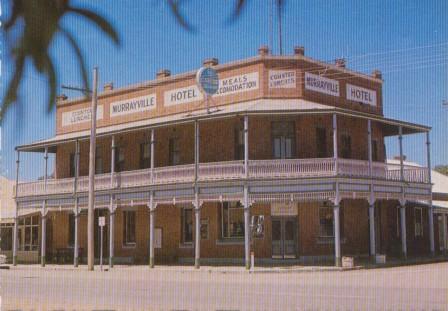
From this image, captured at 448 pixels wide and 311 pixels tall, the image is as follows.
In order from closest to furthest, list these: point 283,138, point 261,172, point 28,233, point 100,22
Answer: point 100,22
point 261,172
point 283,138
point 28,233

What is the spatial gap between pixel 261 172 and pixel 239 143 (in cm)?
361

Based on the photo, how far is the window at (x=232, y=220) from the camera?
98.6 feet

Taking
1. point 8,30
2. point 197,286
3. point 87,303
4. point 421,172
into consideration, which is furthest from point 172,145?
point 8,30

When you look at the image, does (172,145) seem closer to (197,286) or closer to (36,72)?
(197,286)

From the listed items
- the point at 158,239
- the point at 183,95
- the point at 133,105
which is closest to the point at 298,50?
the point at 183,95

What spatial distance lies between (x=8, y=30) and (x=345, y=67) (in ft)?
101

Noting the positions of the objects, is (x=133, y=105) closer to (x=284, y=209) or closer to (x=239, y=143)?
(x=239, y=143)

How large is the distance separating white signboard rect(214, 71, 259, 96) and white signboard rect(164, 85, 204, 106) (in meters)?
1.20

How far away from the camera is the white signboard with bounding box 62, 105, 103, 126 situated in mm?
38156

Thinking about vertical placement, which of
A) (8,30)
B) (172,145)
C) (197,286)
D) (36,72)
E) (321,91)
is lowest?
(197,286)

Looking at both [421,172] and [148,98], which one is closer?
[421,172]

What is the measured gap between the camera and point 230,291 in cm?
1655

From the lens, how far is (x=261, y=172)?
89.4 feet

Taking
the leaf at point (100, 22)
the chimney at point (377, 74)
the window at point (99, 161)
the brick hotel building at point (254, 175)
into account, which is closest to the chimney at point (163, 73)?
the brick hotel building at point (254, 175)
